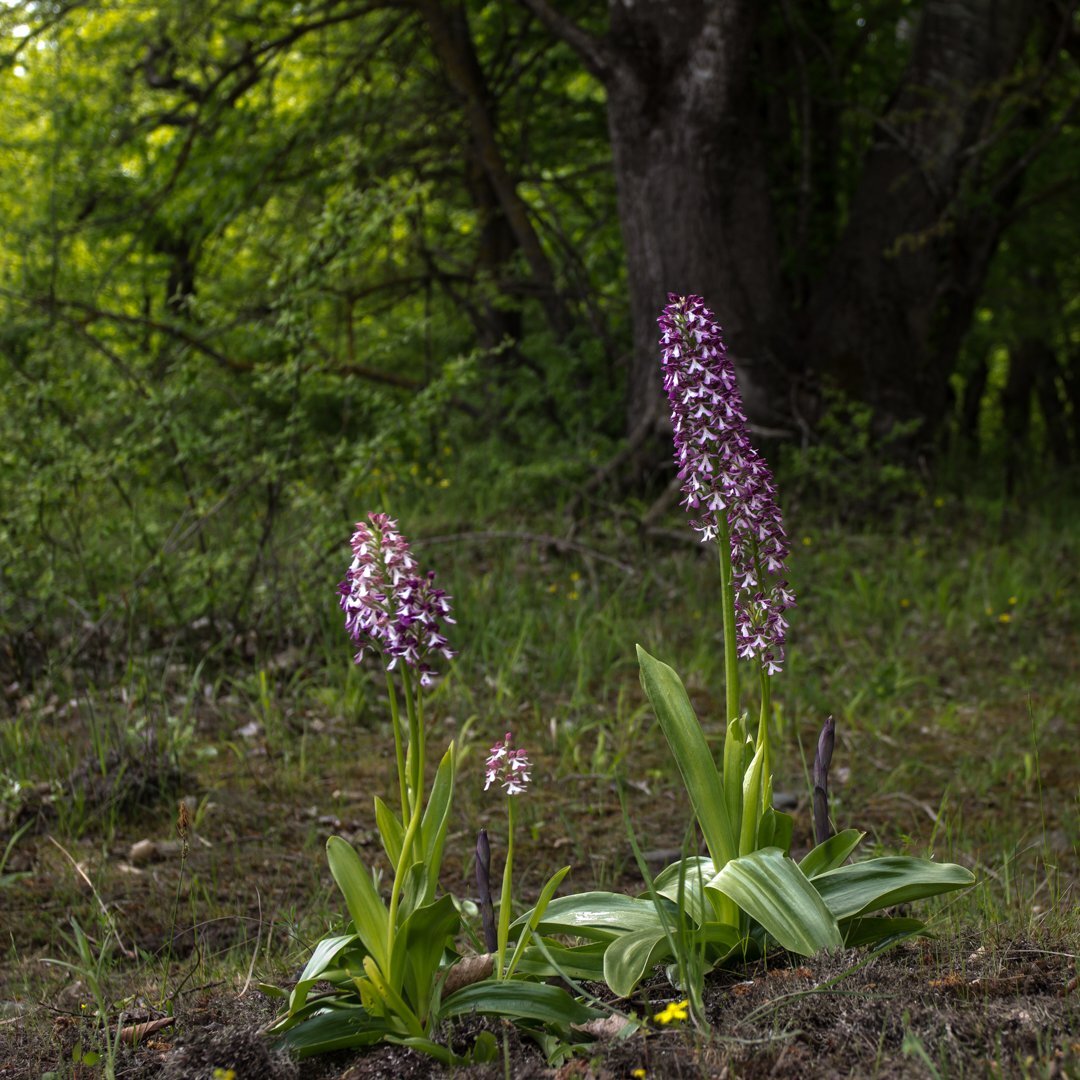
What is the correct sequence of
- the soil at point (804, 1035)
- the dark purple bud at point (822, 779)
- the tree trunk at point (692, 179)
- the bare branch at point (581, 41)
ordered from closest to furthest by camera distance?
the soil at point (804, 1035) < the dark purple bud at point (822, 779) < the tree trunk at point (692, 179) < the bare branch at point (581, 41)

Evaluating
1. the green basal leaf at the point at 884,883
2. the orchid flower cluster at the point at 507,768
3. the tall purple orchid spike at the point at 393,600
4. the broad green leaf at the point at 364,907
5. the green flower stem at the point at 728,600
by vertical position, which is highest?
the tall purple orchid spike at the point at 393,600

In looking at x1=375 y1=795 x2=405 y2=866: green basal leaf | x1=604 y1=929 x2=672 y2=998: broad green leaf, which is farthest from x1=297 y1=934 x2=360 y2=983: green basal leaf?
x1=604 y1=929 x2=672 y2=998: broad green leaf

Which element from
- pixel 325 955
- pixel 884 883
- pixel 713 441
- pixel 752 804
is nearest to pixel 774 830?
pixel 752 804

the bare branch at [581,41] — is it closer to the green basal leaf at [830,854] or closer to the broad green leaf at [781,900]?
the green basal leaf at [830,854]

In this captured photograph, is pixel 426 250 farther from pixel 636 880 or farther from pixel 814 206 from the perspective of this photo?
pixel 636 880

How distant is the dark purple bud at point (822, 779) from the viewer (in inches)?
85.7

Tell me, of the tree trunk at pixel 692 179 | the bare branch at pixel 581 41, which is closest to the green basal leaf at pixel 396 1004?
the tree trunk at pixel 692 179

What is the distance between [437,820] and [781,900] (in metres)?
0.63

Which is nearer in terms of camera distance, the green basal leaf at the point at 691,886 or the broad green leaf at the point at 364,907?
the broad green leaf at the point at 364,907

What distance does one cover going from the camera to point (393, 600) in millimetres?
1860

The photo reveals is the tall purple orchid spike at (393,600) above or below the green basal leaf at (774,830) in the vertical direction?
above

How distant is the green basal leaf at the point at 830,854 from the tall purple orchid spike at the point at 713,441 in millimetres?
408

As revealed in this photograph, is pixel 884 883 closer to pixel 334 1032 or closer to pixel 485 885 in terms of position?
pixel 485 885

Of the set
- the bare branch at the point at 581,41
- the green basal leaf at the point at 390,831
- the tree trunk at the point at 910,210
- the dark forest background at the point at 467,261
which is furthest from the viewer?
the tree trunk at the point at 910,210
